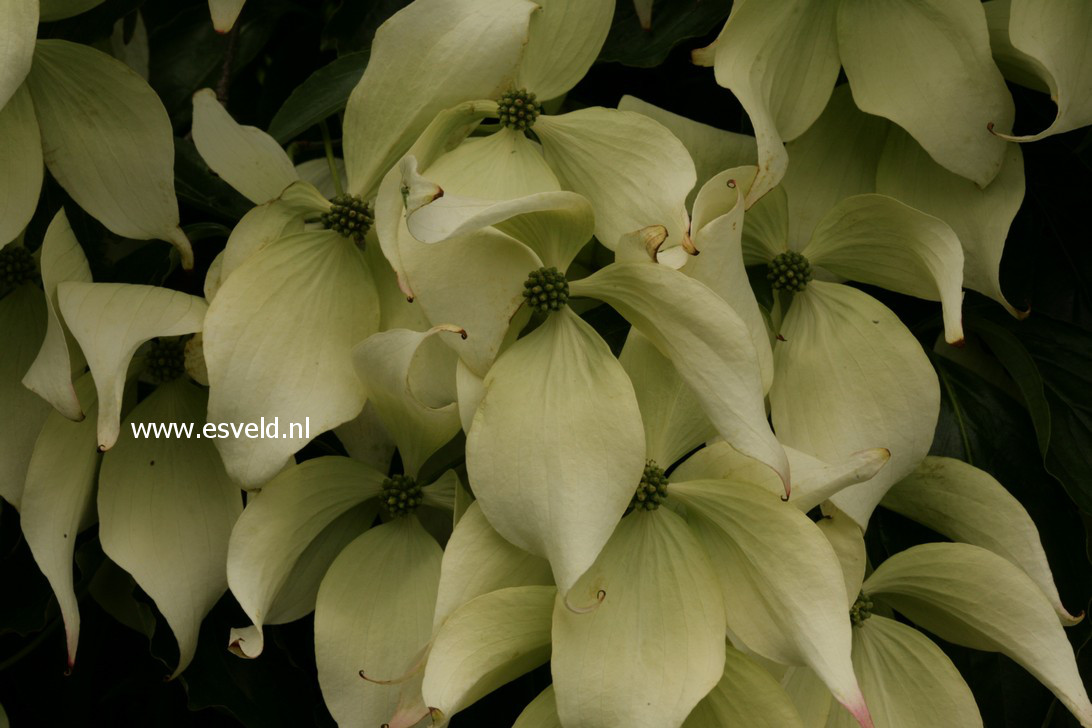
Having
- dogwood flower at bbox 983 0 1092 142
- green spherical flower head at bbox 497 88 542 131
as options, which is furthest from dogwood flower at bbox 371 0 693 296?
dogwood flower at bbox 983 0 1092 142

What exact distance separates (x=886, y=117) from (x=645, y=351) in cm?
12

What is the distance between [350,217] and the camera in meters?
0.34

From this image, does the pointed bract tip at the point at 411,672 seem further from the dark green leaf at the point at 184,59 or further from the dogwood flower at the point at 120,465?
the dark green leaf at the point at 184,59

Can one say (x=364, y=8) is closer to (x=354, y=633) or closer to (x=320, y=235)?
(x=320, y=235)

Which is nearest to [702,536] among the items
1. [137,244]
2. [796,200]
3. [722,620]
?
[722,620]

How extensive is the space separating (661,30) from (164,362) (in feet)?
0.70

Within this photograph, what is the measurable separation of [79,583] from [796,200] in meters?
0.28

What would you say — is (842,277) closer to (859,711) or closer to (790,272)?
(790,272)

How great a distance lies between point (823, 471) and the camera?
30cm

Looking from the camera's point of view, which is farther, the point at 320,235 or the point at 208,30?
the point at 208,30

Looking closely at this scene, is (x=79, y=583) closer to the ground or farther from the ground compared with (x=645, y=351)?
closer to the ground

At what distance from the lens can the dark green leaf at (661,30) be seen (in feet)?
1.32

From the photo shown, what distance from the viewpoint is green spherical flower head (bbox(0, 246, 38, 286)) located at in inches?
14.4

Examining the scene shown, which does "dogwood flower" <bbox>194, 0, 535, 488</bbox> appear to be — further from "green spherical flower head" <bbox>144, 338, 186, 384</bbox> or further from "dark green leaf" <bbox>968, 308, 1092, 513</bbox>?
"dark green leaf" <bbox>968, 308, 1092, 513</bbox>
